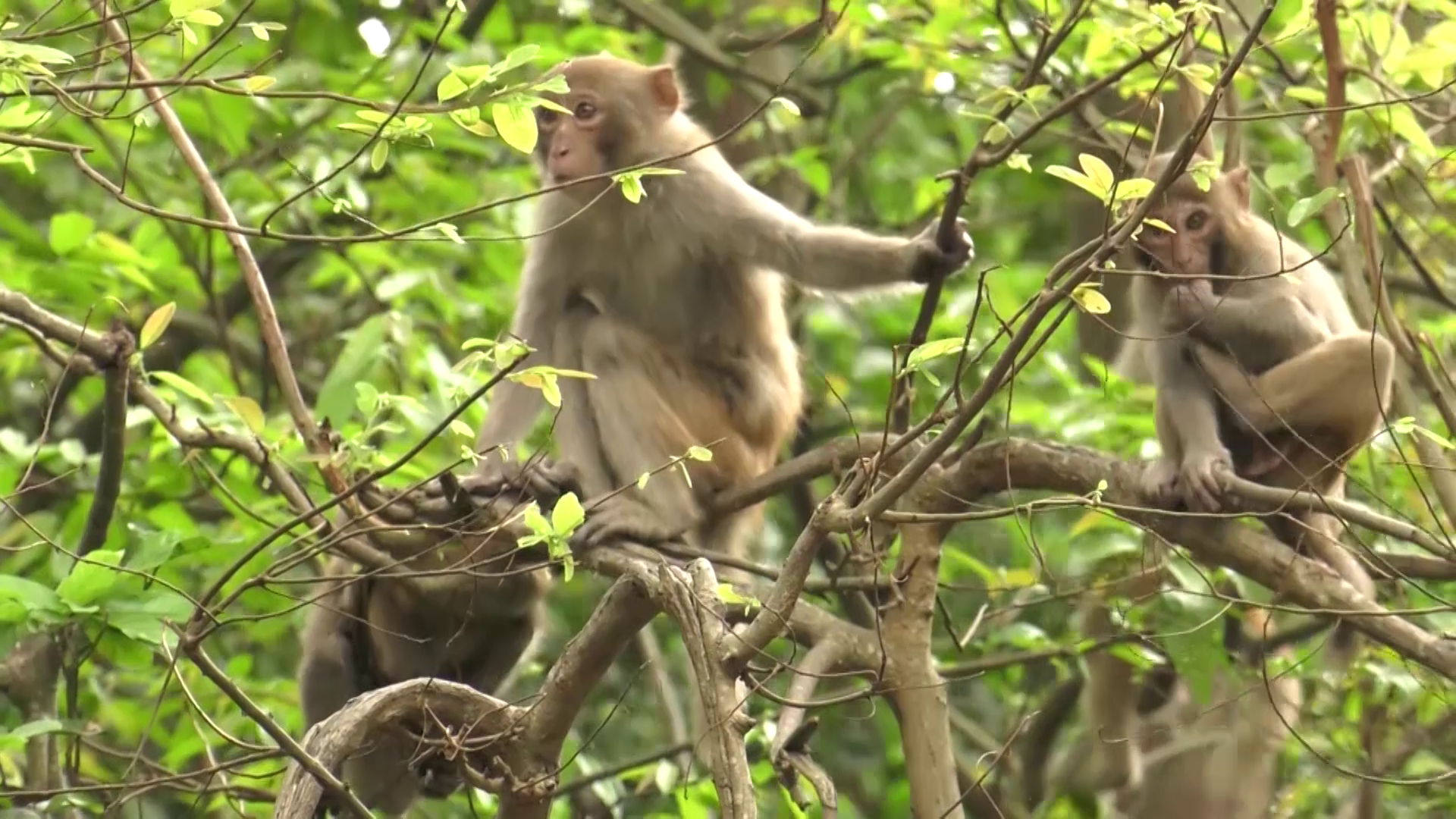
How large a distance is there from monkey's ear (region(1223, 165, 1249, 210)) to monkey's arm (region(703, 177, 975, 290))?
108 centimetres

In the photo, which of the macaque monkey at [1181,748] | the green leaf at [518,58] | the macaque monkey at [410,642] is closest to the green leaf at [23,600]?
the macaque monkey at [410,642]

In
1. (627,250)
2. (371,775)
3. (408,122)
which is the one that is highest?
(408,122)

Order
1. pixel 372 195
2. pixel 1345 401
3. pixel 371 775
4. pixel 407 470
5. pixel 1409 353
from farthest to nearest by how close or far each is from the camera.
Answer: pixel 372 195
pixel 407 470
pixel 371 775
pixel 1345 401
pixel 1409 353

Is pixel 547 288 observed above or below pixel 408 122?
below

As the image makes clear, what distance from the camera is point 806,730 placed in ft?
12.2

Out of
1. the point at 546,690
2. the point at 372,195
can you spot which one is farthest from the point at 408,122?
the point at 372,195

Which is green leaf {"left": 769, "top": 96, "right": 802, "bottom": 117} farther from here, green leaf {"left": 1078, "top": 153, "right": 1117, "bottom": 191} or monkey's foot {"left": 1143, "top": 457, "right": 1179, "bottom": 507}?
monkey's foot {"left": 1143, "top": 457, "right": 1179, "bottom": 507}

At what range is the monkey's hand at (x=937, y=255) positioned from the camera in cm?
534

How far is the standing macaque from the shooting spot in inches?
213

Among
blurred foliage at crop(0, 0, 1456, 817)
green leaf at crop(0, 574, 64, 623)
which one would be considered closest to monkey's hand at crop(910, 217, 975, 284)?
blurred foliage at crop(0, 0, 1456, 817)

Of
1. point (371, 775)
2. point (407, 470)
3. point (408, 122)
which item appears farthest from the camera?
point (407, 470)

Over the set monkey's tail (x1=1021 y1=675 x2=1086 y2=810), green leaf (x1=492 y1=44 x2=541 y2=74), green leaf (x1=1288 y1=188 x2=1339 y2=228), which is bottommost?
monkey's tail (x1=1021 y1=675 x2=1086 y2=810)

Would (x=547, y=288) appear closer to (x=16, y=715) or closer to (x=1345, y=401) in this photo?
(x=16, y=715)

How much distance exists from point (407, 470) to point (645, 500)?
1.11 metres
